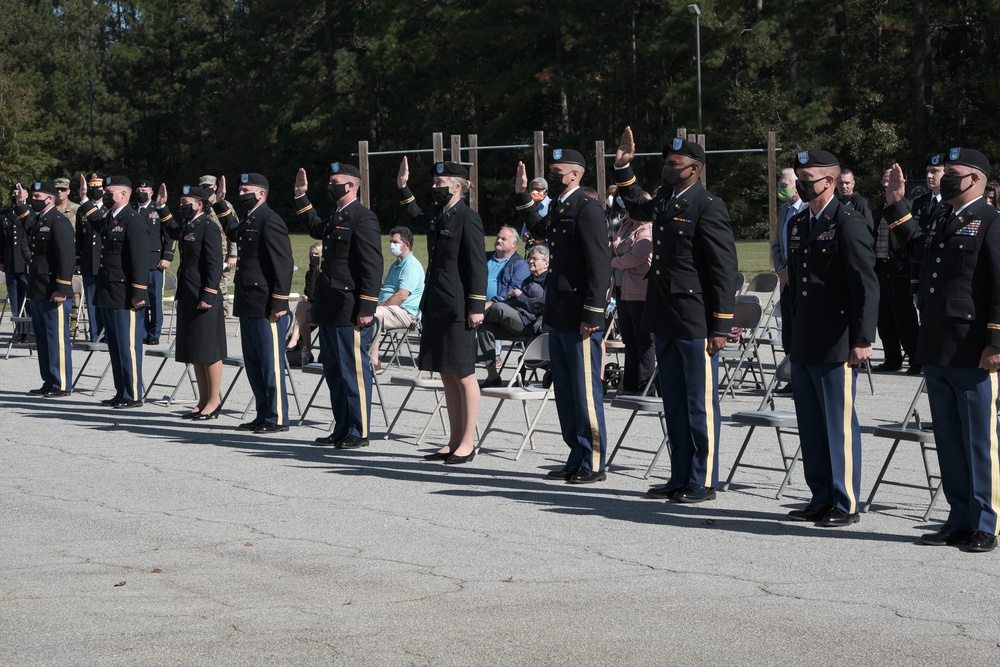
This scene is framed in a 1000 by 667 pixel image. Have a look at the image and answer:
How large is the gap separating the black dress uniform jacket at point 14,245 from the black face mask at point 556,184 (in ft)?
37.3

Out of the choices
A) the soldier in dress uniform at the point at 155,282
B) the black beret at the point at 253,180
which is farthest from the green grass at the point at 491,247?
the black beret at the point at 253,180

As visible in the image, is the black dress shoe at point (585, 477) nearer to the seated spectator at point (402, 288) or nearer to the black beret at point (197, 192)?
the black beret at point (197, 192)

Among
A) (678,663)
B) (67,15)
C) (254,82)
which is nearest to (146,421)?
(678,663)

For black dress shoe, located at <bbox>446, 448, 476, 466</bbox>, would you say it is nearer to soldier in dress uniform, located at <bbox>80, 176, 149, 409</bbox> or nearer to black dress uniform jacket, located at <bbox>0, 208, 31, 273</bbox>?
soldier in dress uniform, located at <bbox>80, 176, 149, 409</bbox>

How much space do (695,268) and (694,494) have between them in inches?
50.5

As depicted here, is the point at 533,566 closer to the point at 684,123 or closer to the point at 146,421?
the point at 146,421

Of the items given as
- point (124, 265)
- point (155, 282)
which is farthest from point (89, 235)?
point (124, 265)

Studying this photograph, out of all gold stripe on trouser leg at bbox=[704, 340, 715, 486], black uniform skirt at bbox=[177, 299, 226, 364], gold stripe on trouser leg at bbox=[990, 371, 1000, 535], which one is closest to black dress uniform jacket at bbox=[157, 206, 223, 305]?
black uniform skirt at bbox=[177, 299, 226, 364]

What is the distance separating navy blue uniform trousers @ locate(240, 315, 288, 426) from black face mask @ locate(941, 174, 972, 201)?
5.69 metres

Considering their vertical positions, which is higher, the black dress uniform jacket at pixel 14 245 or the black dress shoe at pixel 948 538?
the black dress uniform jacket at pixel 14 245

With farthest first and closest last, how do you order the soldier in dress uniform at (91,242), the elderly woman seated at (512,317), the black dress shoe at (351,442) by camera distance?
the soldier in dress uniform at (91,242)
the elderly woman seated at (512,317)
the black dress shoe at (351,442)

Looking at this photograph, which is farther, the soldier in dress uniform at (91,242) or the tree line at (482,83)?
the tree line at (482,83)

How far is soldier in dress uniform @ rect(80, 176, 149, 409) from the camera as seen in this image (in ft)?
41.9

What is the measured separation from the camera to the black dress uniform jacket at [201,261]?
11.7 meters
